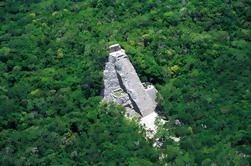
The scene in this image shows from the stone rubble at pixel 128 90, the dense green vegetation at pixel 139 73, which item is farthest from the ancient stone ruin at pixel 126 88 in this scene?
the dense green vegetation at pixel 139 73

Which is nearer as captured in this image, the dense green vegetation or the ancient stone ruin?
the dense green vegetation

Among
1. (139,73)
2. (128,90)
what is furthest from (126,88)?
(139,73)

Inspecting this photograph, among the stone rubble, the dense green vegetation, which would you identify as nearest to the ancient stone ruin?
the stone rubble

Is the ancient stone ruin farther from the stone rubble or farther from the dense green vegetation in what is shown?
the dense green vegetation

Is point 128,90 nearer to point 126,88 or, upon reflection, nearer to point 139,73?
point 126,88

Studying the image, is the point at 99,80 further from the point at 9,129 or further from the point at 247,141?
the point at 247,141

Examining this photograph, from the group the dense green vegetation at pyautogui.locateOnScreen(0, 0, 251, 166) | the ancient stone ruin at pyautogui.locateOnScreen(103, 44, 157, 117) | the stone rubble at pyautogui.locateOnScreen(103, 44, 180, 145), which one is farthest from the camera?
the ancient stone ruin at pyautogui.locateOnScreen(103, 44, 157, 117)
